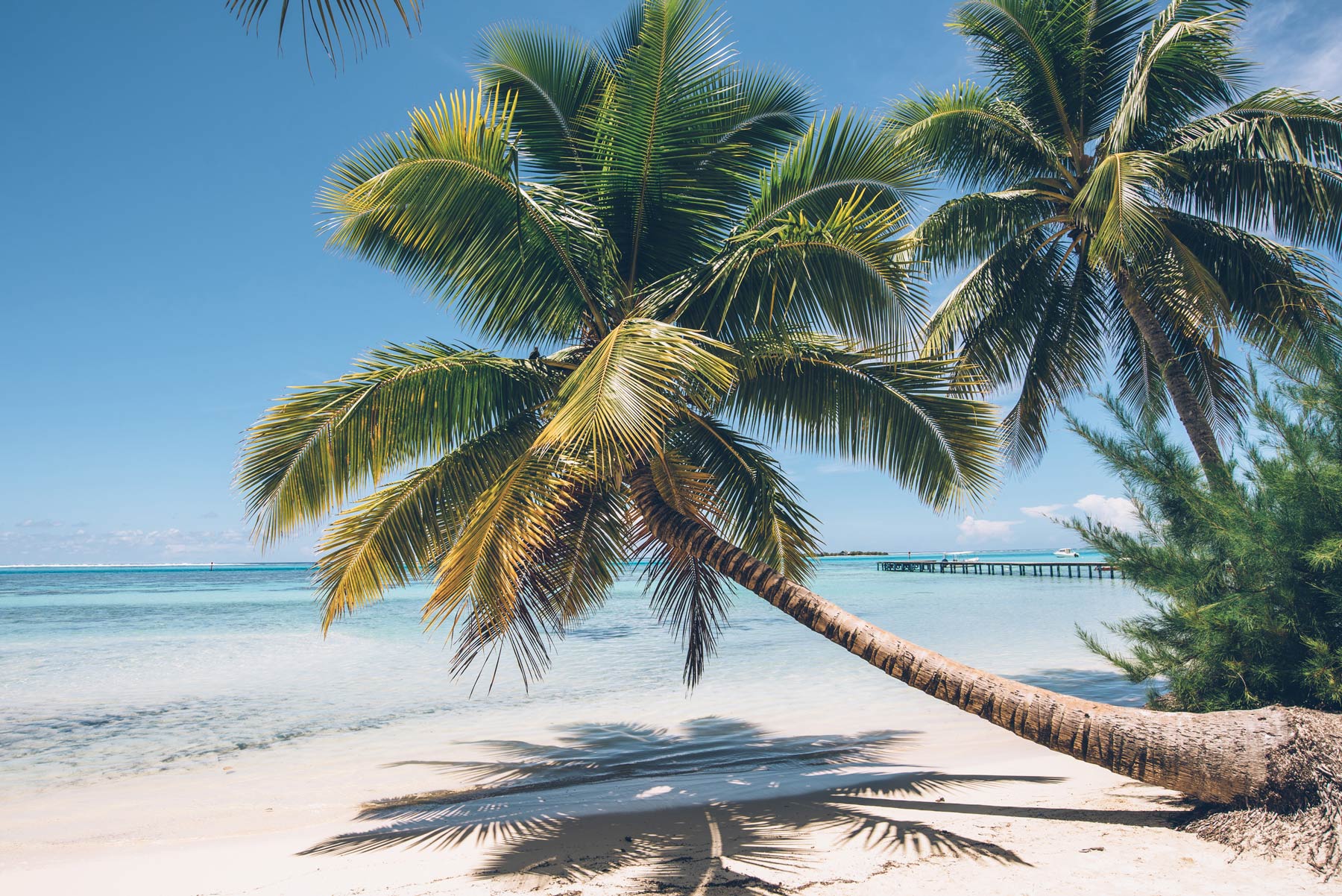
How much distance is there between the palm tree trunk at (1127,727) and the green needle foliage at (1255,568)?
95cm

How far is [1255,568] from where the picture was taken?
5.49 meters

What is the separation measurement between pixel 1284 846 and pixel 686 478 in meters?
Answer: 4.55

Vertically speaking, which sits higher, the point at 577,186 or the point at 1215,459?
the point at 577,186

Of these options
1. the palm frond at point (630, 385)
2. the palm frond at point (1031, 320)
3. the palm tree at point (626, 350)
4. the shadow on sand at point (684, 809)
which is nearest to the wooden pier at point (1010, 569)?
the palm frond at point (1031, 320)

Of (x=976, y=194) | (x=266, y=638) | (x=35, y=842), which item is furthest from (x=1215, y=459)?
(x=266, y=638)

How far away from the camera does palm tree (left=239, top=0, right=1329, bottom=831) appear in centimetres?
547

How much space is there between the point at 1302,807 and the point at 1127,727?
0.94m

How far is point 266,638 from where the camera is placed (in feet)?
77.4

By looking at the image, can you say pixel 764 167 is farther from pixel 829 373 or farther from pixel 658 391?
pixel 658 391

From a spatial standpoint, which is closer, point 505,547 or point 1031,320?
point 505,547

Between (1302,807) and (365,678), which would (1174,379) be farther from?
(365,678)

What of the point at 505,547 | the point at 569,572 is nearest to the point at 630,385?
the point at 505,547

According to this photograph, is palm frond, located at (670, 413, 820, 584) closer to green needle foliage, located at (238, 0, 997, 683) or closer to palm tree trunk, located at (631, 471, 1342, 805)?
green needle foliage, located at (238, 0, 997, 683)

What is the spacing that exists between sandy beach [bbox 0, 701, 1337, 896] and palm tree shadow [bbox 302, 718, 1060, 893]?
0.10ft
